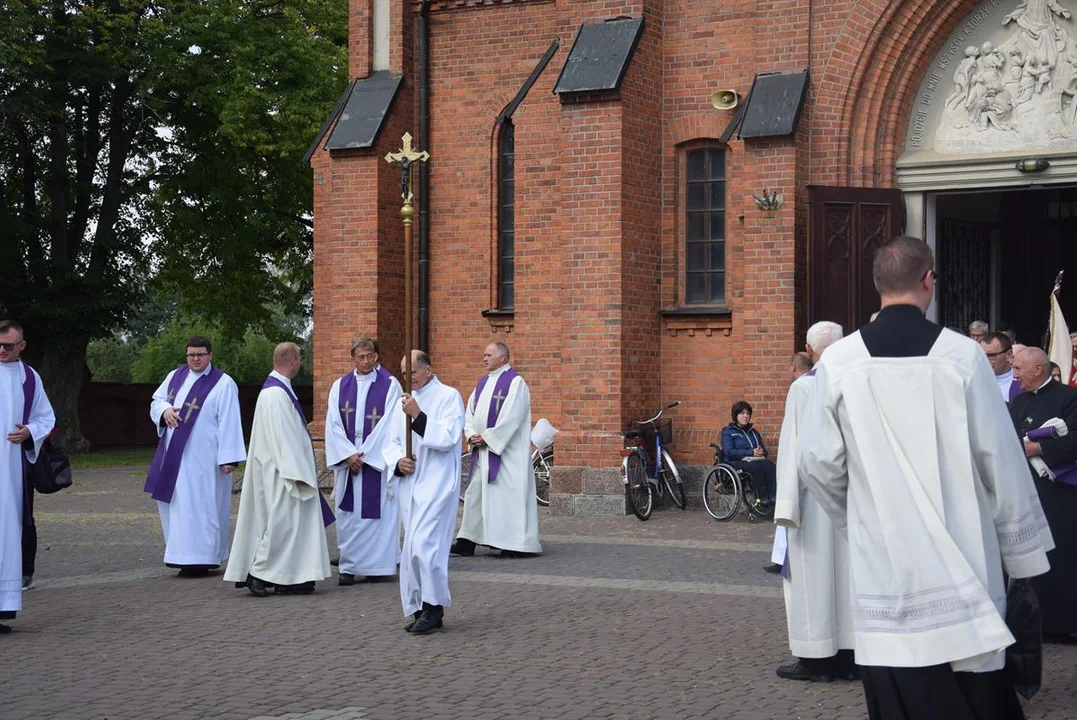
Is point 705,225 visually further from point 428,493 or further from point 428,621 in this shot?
point 428,621

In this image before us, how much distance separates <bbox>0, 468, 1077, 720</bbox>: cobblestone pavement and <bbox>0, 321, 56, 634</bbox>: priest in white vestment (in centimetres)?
33

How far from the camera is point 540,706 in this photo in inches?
287

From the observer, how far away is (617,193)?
17.3 meters

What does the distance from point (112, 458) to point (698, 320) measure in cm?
1800

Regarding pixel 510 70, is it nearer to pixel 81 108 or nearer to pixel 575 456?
pixel 575 456

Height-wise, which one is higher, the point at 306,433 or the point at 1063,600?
the point at 306,433

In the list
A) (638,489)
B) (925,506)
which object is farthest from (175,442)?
(925,506)

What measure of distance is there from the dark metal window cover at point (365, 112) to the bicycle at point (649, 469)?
543 cm

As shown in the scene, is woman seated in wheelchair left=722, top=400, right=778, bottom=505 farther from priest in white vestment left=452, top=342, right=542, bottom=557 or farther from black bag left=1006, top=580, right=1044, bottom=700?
black bag left=1006, top=580, right=1044, bottom=700

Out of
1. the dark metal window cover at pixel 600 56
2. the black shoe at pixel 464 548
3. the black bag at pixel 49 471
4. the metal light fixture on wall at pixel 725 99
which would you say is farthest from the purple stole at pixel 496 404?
the metal light fixture on wall at pixel 725 99

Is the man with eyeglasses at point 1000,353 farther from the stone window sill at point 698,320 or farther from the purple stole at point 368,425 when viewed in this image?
the stone window sill at point 698,320

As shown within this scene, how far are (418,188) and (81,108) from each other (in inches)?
554

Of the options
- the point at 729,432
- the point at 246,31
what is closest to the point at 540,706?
the point at 729,432

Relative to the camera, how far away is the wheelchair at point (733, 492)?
16281mm
